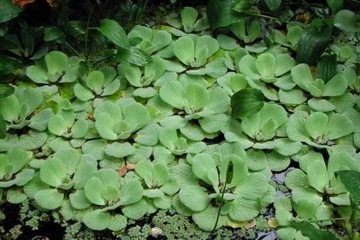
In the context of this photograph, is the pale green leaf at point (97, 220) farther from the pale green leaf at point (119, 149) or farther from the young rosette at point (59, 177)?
the pale green leaf at point (119, 149)

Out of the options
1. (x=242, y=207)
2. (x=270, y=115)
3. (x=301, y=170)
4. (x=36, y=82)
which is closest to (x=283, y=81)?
(x=270, y=115)

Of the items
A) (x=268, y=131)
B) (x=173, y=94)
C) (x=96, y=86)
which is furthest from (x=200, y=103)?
(x=96, y=86)

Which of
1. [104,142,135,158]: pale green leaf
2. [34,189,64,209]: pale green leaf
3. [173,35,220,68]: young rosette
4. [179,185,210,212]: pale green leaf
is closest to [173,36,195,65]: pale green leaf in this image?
[173,35,220,68]: young rosette

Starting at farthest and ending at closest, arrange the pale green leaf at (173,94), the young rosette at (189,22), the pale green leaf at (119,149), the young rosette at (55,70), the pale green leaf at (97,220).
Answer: the young rosette at (189,22) < the young rosette at (55,70) < the pale green leaf at (173,94) < the pale green leaf at (119,149) < the pale green leaf at (97,220)

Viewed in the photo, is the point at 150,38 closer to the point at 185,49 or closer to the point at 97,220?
the point at 185,49

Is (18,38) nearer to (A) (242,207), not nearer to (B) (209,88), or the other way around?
(B) (209,88)

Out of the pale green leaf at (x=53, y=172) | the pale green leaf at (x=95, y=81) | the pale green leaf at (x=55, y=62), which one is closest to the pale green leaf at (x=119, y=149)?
the pale green leaf at (x=53, y=172)
